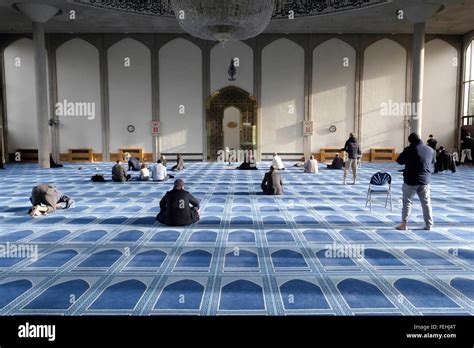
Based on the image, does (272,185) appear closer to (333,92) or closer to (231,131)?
(333,92)

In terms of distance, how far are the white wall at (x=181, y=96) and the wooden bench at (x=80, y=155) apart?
9.54ft

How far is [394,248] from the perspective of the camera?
4.29 metres

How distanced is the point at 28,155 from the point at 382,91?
14613 millimetres

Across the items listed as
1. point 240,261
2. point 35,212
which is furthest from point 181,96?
point 240,261

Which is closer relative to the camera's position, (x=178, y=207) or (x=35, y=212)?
(x=178, y=207)

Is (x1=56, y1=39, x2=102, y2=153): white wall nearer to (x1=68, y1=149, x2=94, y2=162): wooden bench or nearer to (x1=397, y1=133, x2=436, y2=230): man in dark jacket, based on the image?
(x1=68, y1=149, x2=94, y2=162): wooden bench

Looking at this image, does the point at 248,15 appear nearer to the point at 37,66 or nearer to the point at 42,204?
the point at 42,204

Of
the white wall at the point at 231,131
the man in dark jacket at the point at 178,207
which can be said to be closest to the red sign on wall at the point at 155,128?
the white wall at the point at 231,131

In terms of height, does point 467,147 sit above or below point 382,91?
below

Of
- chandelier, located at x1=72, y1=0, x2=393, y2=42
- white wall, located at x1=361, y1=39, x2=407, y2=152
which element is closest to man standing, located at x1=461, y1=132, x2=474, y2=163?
white wall, located at x1=361, y1=39, x2=407, y2=152

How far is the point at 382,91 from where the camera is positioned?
16594mm

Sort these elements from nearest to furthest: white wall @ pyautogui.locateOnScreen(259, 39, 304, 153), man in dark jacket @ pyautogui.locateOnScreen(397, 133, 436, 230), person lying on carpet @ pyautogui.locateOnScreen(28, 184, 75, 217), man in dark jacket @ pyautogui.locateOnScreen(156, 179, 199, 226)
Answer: man in dark jacket @ pyautogui.locateOnScreen(397, 133, 436, 230)
man in dark jacket @ pyautogui.locateOnScreen(156, 179, 199, 226)
person lying on carpet @ pyautogui.locateOnScreen(28, 184, 75, 217)
white wall @ pyautogui.locateOnScreen(259, 39, 304, 153)

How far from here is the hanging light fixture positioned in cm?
719

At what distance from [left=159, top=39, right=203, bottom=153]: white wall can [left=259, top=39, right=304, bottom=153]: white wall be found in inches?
104
